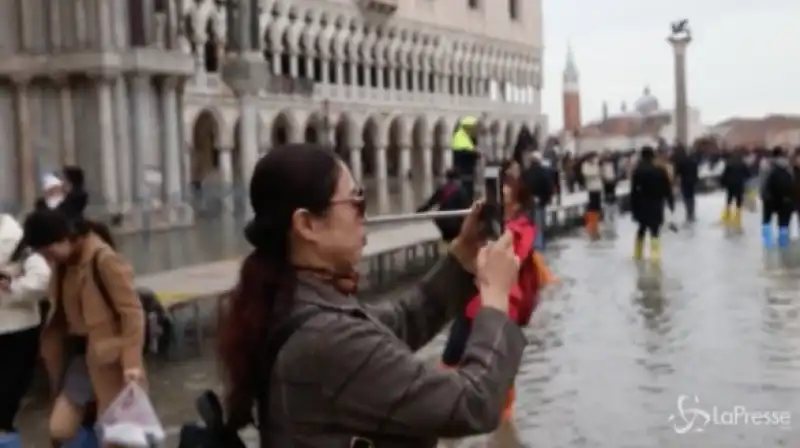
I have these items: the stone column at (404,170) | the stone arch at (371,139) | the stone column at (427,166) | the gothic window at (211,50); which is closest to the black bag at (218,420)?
the gothic window at (211,50)

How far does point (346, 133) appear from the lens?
157 ft

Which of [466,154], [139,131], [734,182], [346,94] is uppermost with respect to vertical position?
[346,94]

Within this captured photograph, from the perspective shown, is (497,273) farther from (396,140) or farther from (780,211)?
(396,140)

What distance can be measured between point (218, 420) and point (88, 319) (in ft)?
9.50

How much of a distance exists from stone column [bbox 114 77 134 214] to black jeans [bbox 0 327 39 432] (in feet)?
53.7

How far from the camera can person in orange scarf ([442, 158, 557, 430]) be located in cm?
607

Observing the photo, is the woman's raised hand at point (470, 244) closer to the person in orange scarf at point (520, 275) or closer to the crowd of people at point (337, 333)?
the crowd of people at point (337, 333)

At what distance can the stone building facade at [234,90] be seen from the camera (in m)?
22.1

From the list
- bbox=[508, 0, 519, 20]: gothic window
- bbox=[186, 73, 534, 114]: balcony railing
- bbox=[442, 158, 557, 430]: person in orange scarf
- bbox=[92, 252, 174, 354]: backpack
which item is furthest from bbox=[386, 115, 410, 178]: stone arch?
bbox=[442, 158, 557, 430]: person in orange scarf

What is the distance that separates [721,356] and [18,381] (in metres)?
4.88

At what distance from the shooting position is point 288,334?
234 cm

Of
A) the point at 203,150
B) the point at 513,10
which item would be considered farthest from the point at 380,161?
the point at 513,10

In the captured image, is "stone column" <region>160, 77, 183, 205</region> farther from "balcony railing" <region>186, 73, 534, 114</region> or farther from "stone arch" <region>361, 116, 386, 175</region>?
"stone arch" <region>361, 116, 386, 175</region>

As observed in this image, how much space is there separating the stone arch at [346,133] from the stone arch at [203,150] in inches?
238
